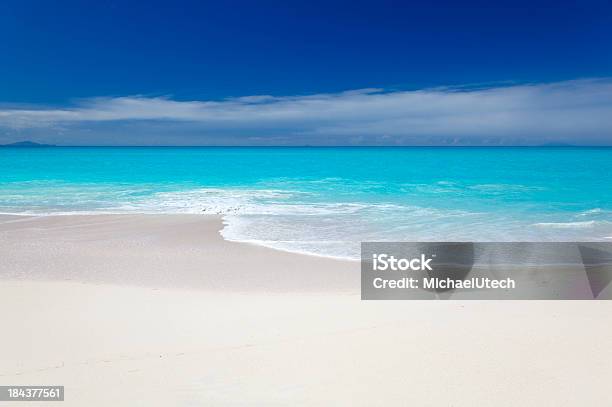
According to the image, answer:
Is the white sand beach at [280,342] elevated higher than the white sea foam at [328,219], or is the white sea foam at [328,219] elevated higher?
the white sea foam at [328,219]

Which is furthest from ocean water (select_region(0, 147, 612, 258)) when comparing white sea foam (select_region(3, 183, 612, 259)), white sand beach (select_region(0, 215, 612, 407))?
white sand beach (select_region(0, 215, 612, 407))

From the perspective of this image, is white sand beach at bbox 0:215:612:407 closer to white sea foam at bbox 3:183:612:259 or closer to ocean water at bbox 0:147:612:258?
white sea foam at bbox 3:183:612:259

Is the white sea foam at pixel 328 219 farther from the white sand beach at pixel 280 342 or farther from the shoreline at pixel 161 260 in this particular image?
the white sand beach at pixel 280 342

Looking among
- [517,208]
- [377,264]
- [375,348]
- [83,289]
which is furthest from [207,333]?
[517,208]

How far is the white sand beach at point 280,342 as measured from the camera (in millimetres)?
3553

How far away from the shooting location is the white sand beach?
11.7 ft

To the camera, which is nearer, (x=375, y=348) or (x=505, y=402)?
(x=505, y=402)

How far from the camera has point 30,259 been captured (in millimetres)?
8219

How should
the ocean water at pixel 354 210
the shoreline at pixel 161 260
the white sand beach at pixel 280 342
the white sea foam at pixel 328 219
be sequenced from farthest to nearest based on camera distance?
the ocean water at pixel 354 210 < the white sea foam at pixel 328 219 < the shoreline at pixel 161 260 < the white sand beach at pixel 280 342

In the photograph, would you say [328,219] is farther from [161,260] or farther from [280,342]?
[280,342]

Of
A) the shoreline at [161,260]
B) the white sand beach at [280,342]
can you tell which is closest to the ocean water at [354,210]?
the shoreline at [161,260]

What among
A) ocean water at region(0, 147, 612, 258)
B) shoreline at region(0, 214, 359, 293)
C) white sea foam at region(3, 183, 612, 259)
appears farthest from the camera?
ocean water at region(0, 147, 612, 258)

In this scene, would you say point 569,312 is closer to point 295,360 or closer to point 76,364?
point 295,360

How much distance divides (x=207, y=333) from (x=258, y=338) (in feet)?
1.89
